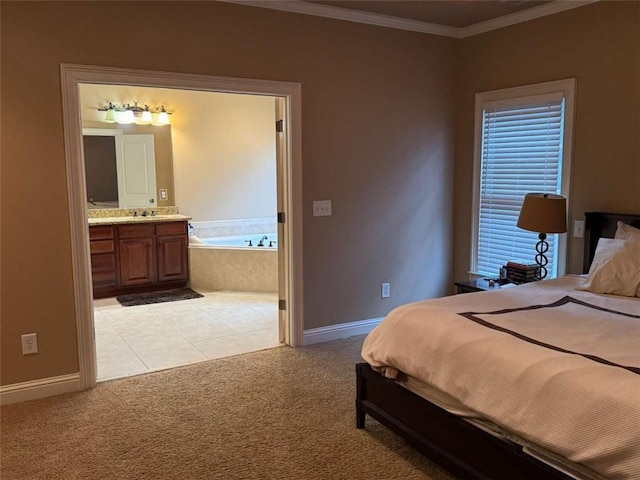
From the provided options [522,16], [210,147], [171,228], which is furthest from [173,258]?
[522,16]

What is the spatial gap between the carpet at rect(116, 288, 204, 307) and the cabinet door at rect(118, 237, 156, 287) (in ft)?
0.53

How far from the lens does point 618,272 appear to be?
3.03 m

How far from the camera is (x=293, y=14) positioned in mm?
3830

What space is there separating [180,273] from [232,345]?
2347 millimetres

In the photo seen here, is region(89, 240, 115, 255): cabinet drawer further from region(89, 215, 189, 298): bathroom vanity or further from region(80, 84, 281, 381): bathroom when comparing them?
region(80, 84, 281, 381): bathroom

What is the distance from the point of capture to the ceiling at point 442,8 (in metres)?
3.80

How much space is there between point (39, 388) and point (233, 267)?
312 cm

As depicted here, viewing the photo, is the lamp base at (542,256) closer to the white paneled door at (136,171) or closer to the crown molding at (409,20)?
the crown molding at (409,20)

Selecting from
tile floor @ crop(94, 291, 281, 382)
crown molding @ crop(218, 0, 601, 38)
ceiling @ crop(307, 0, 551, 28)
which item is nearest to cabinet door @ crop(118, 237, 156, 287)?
tile floor @ crop(94, 291, 281, 382)

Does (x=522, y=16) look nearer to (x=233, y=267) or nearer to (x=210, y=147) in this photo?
(x=233, y=267)

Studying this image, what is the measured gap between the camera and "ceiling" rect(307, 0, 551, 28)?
12.5 feet

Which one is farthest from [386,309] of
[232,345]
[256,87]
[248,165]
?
[248,165]

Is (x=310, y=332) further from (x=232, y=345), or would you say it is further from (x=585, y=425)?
(x=585, y=425)

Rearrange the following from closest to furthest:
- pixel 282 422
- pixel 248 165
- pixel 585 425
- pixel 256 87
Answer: pixel 585 425, pixel 282 422, pixel 256 87, pixel 248 165
